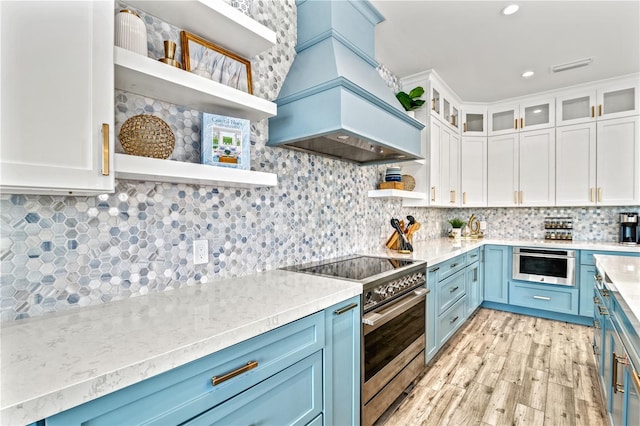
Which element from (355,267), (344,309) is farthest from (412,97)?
(344,309)

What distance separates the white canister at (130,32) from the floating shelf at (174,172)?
44 centimetres

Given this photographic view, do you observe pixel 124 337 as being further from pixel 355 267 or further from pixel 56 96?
pixel 355 267

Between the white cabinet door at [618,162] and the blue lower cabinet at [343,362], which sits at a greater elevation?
the white cabinet door at [618,162]

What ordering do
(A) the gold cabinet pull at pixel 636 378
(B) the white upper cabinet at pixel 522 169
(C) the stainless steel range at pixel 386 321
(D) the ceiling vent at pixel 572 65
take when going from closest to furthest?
(A) the gold cabinet pull at pixel 636 378
(C) the stainless steel range at pixel 386 321
(D) the ceiling vent at pixel 572 65
(B) the white upper cabinet at pixel 522 169

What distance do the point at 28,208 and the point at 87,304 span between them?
1.30 ft

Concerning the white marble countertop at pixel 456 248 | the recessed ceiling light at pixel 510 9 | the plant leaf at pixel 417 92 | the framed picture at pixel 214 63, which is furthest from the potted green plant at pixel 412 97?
the framed picture at pixel 214 63

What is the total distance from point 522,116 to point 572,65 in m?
0.95

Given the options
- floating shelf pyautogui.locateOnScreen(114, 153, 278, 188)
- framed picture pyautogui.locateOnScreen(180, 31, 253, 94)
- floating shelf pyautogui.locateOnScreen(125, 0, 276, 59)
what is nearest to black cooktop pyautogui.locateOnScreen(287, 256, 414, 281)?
floating shelf pyautogui.locateOnScreen(114, 153, 278, 188)

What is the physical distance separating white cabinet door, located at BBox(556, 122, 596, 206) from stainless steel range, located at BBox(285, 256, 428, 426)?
9.38ft

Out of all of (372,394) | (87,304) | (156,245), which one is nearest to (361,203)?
(372,394)

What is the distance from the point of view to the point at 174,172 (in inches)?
48.3

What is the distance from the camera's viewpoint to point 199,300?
1.24 metres

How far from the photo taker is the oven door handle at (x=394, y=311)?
61.5 inches

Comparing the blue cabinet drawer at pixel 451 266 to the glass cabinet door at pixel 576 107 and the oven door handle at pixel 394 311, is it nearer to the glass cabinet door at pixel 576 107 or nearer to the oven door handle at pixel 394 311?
the oven door handle at pixel 394 311
